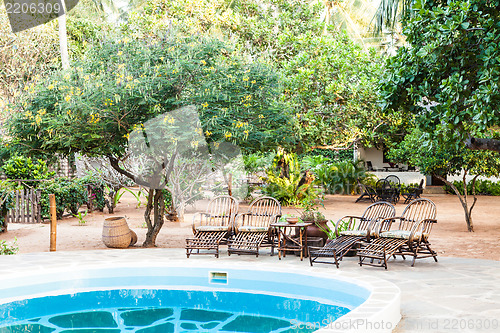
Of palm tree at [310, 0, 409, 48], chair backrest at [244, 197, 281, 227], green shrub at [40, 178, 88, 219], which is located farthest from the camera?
palm tree at [310, 0, 409, 48]

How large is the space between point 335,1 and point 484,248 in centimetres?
2234

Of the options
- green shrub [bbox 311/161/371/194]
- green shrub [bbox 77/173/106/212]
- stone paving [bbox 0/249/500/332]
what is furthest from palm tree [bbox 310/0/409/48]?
stone paving [bbox 0/249/500/332]

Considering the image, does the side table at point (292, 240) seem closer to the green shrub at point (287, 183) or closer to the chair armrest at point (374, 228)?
the chair armrest at point (374, 228)

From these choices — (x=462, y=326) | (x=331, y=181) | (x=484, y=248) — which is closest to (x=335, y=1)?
(x=331, y=181)

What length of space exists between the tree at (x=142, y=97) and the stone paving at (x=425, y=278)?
194cm

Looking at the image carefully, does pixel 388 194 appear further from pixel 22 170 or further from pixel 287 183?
pixel 22 170

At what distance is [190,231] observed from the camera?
38.6 feet

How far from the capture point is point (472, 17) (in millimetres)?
5711

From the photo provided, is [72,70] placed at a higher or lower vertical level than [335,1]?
lower

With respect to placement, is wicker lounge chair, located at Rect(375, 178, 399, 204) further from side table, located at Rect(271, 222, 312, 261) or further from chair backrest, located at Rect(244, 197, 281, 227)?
side table, located at Rect(271, 222, 312, 261)

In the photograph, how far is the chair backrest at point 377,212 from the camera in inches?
308

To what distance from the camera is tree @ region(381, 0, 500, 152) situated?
17.8 feet

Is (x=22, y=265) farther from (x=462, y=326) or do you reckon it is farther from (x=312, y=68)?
(x=312, y=68)

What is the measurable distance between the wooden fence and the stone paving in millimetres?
5604
